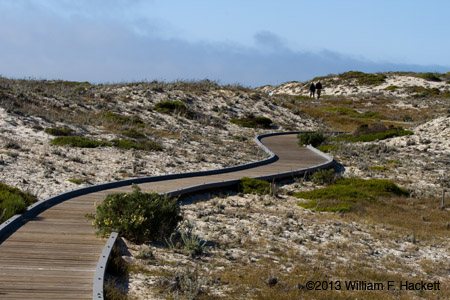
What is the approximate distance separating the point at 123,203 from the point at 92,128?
16.9 m

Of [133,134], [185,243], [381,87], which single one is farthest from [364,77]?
[185,243]

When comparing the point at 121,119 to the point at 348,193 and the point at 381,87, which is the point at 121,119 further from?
the point at 381,87

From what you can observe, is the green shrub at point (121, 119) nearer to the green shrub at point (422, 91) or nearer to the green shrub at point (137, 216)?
the green shrub at point (137, 216)

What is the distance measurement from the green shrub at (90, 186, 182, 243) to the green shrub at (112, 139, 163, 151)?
11875mm

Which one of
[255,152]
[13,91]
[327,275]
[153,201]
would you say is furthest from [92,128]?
[327,275]

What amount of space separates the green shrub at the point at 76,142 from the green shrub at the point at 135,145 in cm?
65

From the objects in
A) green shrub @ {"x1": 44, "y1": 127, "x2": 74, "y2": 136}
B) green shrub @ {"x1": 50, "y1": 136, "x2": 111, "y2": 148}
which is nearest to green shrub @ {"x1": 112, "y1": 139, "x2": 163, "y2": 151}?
green shrub @ {"x1": 50, "y1": 136, "x2": 111, "y2": 148}

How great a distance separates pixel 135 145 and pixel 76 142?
9.00 feet

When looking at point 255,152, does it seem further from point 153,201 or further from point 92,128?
point 153,201

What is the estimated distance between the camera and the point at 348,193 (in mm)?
17453

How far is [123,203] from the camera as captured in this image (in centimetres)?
1070

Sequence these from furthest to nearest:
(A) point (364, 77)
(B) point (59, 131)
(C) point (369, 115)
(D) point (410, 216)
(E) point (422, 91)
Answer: (A) point (364, 77) → (E) point (422, 91) → (C) point (369, 115) → (B) point (59, 131) → (D) point (410, 216)

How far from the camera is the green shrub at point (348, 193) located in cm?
1596

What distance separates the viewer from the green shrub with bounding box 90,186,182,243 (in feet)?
33.0
